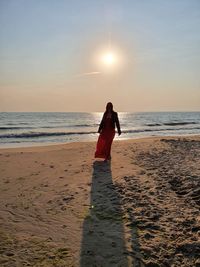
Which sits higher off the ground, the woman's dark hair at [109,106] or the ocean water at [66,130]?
the woman's dark hair at [109,106]

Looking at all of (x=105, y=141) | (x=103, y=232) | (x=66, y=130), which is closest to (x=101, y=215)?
(x=103, y=232)

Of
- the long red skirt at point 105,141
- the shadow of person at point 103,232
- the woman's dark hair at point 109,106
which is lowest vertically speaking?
the shadow of person at point 103,232

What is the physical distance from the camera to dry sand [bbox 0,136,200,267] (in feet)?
13.4

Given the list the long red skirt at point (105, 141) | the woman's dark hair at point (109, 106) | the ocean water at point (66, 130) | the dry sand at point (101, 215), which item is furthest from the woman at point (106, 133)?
the ocean water at point (66, 130)

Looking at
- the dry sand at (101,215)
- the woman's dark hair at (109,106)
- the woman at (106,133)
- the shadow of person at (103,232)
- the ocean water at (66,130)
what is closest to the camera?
the shadow of person at (103,232)

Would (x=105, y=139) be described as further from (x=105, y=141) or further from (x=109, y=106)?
(x=109, y=106)

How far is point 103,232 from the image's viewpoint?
475 centimetres

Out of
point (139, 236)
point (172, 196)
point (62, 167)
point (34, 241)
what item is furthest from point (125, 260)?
point (62, 167)

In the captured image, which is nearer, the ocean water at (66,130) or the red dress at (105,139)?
the red dress at (105,139)

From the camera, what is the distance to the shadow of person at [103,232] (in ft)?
13.0

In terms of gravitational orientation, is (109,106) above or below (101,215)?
above

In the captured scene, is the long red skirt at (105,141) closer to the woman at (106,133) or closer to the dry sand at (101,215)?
the woman at (106,133)

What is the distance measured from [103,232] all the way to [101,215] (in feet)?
2.28

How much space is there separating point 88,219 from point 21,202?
5.55ft
